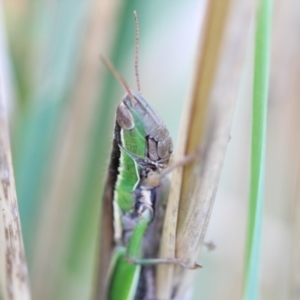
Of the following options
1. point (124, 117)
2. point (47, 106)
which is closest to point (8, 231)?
point (124, 117)

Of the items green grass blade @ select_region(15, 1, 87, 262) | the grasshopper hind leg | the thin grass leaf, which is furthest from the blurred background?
the thin grass leaf

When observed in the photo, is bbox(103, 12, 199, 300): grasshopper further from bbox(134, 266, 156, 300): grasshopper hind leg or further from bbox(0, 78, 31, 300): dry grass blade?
bbox(0, 78, 31, 300): dry grass blade

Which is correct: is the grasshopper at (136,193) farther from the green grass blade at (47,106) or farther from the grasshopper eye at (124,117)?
the green grass blade at (47,106)

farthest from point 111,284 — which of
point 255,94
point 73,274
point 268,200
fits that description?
point 255,94

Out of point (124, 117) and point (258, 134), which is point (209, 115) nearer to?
point (258, 134)

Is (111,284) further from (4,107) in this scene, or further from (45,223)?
A: (4,107)

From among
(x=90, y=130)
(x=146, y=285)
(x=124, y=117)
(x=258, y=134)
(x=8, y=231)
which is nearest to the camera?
(x=258, y=134)

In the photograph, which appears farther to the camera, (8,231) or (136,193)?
(136,193)
